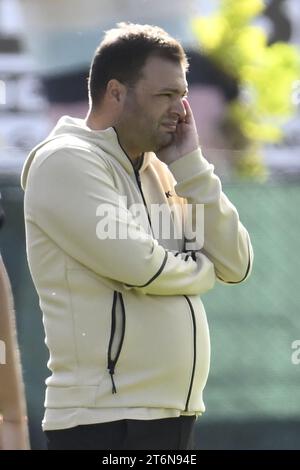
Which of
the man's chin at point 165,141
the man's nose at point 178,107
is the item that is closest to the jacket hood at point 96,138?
the man's chin at point 165,141

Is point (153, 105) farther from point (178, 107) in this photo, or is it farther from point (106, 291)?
point (106, 291)

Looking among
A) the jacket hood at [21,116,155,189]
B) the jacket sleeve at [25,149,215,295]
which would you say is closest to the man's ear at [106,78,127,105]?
the jacket hood at [21,116,155,189]

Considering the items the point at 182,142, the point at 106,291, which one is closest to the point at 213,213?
the point at 182,142

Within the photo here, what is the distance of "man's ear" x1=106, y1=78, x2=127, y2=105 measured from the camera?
3.94 m

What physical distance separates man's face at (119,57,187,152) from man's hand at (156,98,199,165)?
5cm

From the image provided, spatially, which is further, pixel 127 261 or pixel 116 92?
pixel 116 92

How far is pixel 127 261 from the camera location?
11.9 ft

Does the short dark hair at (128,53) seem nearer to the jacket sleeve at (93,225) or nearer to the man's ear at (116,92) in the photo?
the man's ear at (116,92)

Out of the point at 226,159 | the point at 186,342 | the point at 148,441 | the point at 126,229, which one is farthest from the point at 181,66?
the point at 226,159

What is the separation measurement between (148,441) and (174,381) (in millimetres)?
202

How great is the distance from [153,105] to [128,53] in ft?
0.65

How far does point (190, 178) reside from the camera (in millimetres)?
3891

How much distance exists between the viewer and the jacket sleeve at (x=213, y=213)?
3.89 m

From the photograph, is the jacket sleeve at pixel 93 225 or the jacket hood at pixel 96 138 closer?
the jacket sleeve at pixel 93 225
